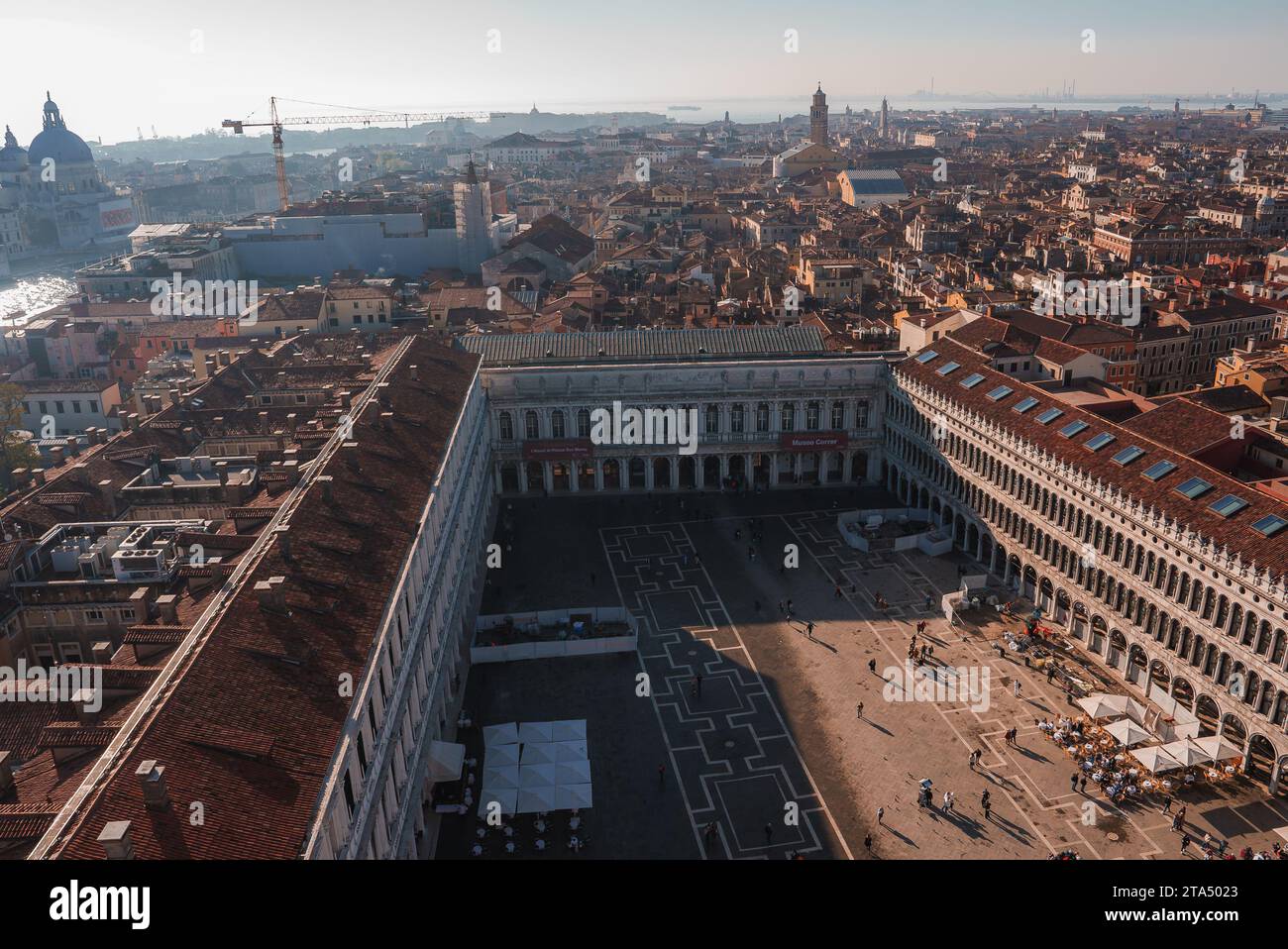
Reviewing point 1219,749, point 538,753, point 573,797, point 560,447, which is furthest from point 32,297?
point 1219,749

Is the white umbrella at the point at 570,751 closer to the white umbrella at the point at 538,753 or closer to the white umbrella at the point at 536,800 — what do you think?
the white umbrella at the point at 538,753

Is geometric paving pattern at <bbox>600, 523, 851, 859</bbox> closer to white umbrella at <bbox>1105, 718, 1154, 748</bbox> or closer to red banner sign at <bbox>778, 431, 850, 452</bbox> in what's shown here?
white umbrella at <bbox>1105, 718, 1154, 748</bbox>

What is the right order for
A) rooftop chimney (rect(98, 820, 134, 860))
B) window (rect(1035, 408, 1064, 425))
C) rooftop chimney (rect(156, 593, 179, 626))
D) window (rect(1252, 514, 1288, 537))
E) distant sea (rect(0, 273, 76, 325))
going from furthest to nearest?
1. distant sea (rect(0, 273, 76, 325))
2. window (rect(1035, 408, 1064, 425))
3. window (rect(1252, 514, 1288, 537))
4. rooftop chimney (rect(156, 593, 179, 626))
5. rooftop chimney (rect(98, 820, 134, 860))

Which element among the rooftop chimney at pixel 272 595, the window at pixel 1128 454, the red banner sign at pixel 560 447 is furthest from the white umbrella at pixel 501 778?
the red banner sign at pixel 560 447
